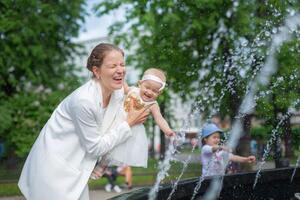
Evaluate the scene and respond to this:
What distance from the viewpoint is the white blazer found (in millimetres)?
2965

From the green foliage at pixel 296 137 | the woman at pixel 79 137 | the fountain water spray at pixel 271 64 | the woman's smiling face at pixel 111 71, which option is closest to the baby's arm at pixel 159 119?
the woman at pixel 79 137

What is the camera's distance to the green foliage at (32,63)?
17.4 m

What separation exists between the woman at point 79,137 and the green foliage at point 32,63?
13306mm

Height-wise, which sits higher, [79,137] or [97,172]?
[79,137]

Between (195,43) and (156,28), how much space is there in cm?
121

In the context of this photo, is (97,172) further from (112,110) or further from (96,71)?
(96,71)

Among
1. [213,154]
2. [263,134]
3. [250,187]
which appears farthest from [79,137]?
[263,134]

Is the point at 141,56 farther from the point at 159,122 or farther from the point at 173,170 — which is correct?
the point at 159,122

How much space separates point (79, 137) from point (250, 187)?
6.57 ft

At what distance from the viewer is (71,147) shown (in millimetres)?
3025

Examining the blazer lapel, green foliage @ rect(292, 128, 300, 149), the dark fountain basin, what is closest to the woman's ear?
the blazer lapel

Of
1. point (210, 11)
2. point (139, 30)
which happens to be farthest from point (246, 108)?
point (139, 30)

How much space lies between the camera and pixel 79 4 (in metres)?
19.8

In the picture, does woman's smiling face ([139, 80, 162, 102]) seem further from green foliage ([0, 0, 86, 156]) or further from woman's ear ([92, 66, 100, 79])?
green foliage ([0, 0, 86, 156])
